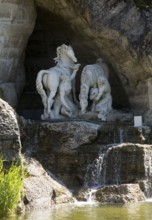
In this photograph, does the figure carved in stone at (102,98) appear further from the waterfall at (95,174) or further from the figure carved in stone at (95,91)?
the waterfall at (95,174)

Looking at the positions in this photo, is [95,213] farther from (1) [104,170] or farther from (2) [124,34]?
(2) [124,34]

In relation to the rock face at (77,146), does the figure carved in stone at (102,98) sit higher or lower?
higher

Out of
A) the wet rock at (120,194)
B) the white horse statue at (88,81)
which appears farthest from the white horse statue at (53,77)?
the wet rock at (120,194)

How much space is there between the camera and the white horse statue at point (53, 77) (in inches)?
616

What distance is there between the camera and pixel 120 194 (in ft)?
40.0

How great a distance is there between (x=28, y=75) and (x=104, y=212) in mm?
8204

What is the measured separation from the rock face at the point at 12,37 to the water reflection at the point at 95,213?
5313 millimetres

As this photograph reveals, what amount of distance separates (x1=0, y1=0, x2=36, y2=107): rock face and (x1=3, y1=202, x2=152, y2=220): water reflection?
17.4 ft

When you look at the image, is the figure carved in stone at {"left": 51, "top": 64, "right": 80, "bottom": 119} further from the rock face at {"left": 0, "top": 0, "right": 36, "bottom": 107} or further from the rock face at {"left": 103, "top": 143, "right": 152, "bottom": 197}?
the rock face at {"left": 103, "top": 143, "right": 152, "bottom": 197}

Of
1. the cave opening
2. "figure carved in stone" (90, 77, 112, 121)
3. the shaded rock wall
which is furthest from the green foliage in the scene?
the cave opening

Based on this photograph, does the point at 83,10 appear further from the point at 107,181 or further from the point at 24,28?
the point at 107,181

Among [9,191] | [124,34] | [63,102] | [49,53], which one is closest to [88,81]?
[63,102]

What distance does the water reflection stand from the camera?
10.2m

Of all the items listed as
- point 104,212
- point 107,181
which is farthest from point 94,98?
point 104,212
